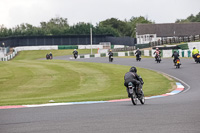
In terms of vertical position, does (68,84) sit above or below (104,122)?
below

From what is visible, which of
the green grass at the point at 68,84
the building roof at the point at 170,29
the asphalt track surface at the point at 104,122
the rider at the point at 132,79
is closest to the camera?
the asphalt track surface at the point at 104,122

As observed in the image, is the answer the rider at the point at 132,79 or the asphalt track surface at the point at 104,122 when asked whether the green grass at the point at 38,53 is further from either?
the asphalt track surface at the point at 104,122

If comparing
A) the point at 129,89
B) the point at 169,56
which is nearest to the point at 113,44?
the point at 169,56

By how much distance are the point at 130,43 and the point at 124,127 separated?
9071cm

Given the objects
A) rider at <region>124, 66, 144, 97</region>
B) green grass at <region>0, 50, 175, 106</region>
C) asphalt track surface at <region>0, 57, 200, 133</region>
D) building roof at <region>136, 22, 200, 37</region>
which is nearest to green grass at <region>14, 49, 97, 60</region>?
building roof at <region>136, 22, 200, 37</region>

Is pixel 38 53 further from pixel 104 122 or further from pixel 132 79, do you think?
pixel 104 122

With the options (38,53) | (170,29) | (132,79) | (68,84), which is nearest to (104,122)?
(132,79)

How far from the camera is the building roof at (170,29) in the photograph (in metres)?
124

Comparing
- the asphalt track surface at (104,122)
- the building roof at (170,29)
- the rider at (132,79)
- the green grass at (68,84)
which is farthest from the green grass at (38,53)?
the asphalt track surface at (104,122)

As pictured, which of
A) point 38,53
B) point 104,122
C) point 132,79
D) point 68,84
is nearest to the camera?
point 104,122

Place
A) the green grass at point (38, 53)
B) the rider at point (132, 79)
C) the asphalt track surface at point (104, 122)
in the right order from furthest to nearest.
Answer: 1. the green grass at point (38, 53)
2. the rider at point (132, 79)
3. the asphalt track surface at point (104, 122)

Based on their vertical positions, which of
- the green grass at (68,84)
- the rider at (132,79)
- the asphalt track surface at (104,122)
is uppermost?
the rider at (132,79)

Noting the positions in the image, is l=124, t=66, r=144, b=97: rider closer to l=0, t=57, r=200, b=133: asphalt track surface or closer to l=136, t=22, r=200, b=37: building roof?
l=0, t=57, r=200, b=133: asphalt track surface

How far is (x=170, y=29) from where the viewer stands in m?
125
